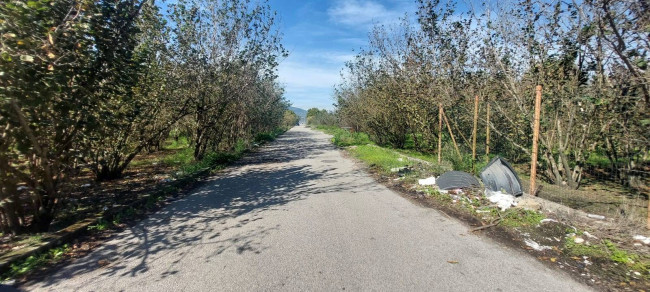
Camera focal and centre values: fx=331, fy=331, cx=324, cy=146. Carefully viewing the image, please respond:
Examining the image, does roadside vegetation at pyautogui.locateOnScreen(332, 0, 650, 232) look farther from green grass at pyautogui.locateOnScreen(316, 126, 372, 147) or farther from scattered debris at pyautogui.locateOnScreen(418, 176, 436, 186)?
green grass at pyautogui.locateOnScreen(316, 126, 372, 147)

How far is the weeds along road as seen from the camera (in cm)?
318

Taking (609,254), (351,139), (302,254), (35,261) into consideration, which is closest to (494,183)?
(609,254)

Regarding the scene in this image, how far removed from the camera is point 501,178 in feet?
20.3

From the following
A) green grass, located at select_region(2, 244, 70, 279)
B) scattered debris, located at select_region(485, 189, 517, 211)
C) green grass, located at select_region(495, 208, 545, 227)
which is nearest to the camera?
green grass, located at select_region(2, 244, 70, 279)

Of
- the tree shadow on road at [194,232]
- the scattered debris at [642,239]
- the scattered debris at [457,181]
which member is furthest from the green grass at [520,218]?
the tree shadow on road at [194,232]

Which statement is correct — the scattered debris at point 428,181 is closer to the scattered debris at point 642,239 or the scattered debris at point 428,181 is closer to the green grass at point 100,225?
the scattered debris at point 642,239

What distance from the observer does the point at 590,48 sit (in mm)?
6336

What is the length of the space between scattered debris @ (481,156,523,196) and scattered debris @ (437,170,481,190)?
0.25 m

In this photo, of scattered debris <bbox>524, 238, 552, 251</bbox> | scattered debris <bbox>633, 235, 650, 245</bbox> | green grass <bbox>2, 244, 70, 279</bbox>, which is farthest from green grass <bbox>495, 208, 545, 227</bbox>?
green grass <bbox>2, 244, 70, 279</bbox>

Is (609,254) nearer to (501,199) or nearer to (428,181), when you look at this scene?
(501,199)

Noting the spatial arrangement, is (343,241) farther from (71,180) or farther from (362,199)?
(71,180)

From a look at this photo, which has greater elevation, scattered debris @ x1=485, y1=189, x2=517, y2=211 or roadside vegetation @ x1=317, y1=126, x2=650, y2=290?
scattered debris @ x1=485, y1=189, x2=517, y2=211

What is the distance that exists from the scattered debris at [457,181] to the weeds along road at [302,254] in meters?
1.14

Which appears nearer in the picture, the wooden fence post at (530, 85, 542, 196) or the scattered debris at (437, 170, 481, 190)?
the wooden fence post at (530, 85, 542, 196)
